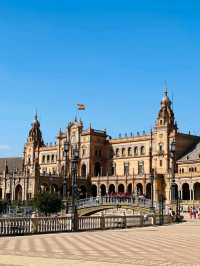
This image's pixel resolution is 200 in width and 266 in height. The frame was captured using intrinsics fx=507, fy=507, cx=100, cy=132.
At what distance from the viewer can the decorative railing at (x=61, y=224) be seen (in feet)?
96.3

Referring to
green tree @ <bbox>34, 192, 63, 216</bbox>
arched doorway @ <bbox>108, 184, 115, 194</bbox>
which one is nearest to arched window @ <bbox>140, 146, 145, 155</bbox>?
arched doorway @ <bbox>108, 184, 115, 194</bbox>

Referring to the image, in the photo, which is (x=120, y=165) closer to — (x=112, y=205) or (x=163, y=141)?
(x=163, y=141)

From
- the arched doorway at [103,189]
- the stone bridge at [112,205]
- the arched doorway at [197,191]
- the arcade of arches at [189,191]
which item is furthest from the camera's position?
the arched doorway at [103,189]

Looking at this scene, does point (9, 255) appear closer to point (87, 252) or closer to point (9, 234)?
point (87, 252)

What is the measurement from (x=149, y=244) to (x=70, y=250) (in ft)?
14.7

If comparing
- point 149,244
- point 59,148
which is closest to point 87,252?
point 149,244

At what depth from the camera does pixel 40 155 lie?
13100cm

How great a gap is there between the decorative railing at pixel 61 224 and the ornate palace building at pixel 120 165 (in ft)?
164

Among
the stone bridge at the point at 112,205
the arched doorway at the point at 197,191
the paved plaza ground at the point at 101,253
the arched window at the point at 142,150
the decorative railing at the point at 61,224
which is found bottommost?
the paved plaza ground at the point at 101,253

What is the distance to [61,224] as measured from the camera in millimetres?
33156

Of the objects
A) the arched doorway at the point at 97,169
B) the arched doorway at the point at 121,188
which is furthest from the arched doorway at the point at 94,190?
the arched doorway at the point at 121,188

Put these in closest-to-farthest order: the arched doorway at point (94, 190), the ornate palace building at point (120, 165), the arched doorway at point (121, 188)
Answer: the ornate palace building at point (120, 165), the arched doorway at point (121, 188), the arched doorway at point (94, 190)

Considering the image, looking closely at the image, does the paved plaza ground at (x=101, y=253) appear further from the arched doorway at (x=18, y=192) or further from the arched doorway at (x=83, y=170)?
the arched doorway at (x=83, y=170)

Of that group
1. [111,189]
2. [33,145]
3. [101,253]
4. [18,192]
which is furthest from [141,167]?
[101,253]
